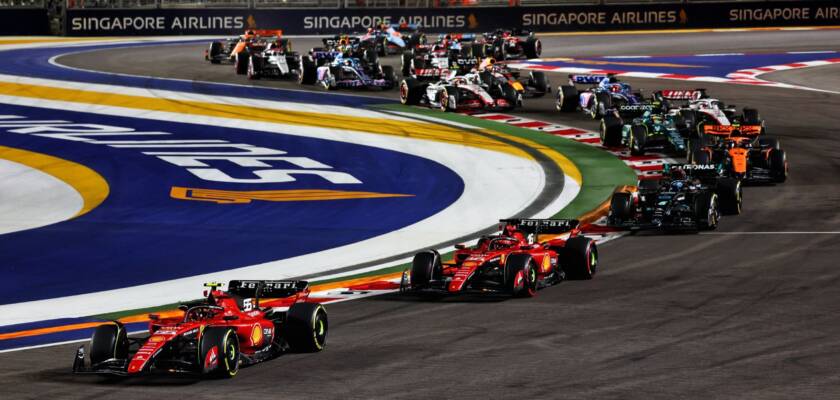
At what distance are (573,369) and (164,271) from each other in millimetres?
8381

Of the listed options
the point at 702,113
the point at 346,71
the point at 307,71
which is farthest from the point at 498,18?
the point at 702,113

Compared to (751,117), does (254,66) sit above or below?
above

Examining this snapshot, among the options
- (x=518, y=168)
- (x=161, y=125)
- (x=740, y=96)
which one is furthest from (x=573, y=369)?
(x=740, y=96)

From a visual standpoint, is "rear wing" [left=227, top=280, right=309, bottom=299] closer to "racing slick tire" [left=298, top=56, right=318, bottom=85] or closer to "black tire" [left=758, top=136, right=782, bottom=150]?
"black tire" [left=758, top=136, right=782, bottom=150]

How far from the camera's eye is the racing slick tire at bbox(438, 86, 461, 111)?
1544 inches

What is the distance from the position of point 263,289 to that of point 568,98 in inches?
929

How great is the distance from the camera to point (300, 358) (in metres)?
14.8

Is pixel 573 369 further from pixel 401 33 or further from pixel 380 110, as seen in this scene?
pixel 401 33

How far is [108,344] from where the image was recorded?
13828mm

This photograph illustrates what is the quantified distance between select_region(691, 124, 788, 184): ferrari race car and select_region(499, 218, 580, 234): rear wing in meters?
7.44

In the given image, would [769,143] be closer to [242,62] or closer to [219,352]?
[219,352]

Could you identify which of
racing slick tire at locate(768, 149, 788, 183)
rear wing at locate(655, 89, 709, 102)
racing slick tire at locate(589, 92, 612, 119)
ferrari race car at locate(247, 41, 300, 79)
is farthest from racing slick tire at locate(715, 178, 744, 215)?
ferrari race car at locate(247, 41, 300, 79)

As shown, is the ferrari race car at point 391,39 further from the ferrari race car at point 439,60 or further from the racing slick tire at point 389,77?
the racing slick tire at point 389,77

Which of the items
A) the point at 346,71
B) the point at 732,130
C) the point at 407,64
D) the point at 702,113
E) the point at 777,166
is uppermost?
the point at 407,64
